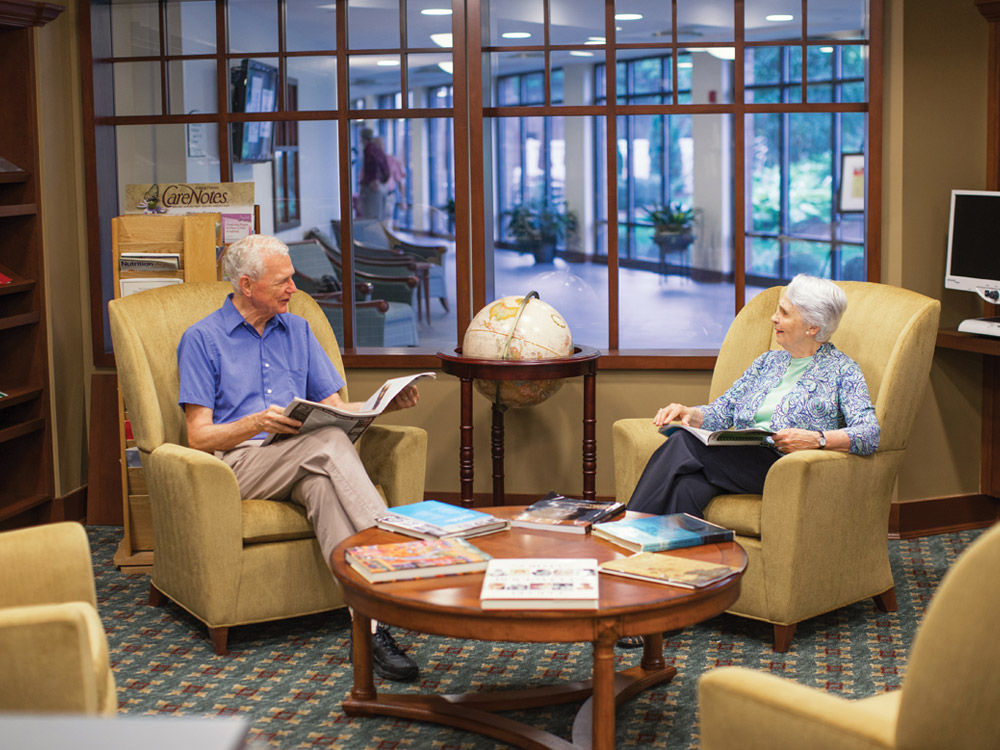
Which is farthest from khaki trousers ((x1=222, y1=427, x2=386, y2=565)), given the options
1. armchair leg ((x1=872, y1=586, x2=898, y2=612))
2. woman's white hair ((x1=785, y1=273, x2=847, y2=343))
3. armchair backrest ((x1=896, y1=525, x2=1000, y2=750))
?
armchair backrest ((x1=896, y1=525, x2=1000, y2=750))

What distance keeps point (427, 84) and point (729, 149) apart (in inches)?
57.3

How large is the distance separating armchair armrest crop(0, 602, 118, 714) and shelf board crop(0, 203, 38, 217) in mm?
2879

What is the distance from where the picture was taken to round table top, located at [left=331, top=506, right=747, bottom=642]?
240cm

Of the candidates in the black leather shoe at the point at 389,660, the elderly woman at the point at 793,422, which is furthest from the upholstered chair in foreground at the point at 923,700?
the elderly woman at the point at 793,422

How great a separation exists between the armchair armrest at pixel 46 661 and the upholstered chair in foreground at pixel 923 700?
1.06 m

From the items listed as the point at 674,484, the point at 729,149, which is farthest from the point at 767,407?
the point at 729,149

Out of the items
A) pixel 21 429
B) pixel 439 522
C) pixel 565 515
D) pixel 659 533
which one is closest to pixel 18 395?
pixel 21 429

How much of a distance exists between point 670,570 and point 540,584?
1.07 ft

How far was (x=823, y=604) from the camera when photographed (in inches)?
141

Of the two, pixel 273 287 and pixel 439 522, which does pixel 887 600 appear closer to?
pixel 439 522

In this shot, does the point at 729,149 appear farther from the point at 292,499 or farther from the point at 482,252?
the point at 292,499

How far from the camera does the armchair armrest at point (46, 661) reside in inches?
74.6

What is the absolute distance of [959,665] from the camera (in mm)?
1688

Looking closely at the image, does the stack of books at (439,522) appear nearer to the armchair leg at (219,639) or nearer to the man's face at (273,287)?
the armchair leg at (219,639)
